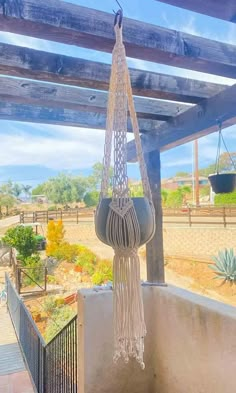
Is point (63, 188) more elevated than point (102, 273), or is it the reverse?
point (63, 188)

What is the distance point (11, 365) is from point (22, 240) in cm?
292

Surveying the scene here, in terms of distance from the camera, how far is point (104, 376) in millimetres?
1734

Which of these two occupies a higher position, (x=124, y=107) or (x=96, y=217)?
(x=124, y=107)

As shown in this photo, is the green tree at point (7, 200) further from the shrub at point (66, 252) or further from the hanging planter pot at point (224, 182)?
the hanging planter pot at point (224, 182)

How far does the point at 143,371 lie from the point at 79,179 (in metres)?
3.15

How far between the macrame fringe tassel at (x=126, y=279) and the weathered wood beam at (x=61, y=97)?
2.73ft

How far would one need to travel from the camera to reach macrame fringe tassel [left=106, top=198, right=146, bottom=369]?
0.90m

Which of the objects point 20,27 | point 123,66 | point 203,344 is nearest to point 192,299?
point 203,344

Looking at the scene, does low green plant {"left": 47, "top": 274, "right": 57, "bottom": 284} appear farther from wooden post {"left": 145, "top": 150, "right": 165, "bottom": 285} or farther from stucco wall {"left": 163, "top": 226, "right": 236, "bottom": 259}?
wooden post {"left": 145, "top": 150, "right": 165, "bottom": 285}

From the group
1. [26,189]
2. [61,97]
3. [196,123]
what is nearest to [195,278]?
[196,123]

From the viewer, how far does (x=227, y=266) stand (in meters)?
3.00

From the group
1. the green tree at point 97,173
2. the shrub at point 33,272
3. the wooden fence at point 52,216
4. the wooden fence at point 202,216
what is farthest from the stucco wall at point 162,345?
the shrub at point 33,272

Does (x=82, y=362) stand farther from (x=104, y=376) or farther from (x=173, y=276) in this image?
(x=173, y=276)

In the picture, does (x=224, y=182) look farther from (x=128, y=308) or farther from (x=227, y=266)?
(x=227, y=266)
